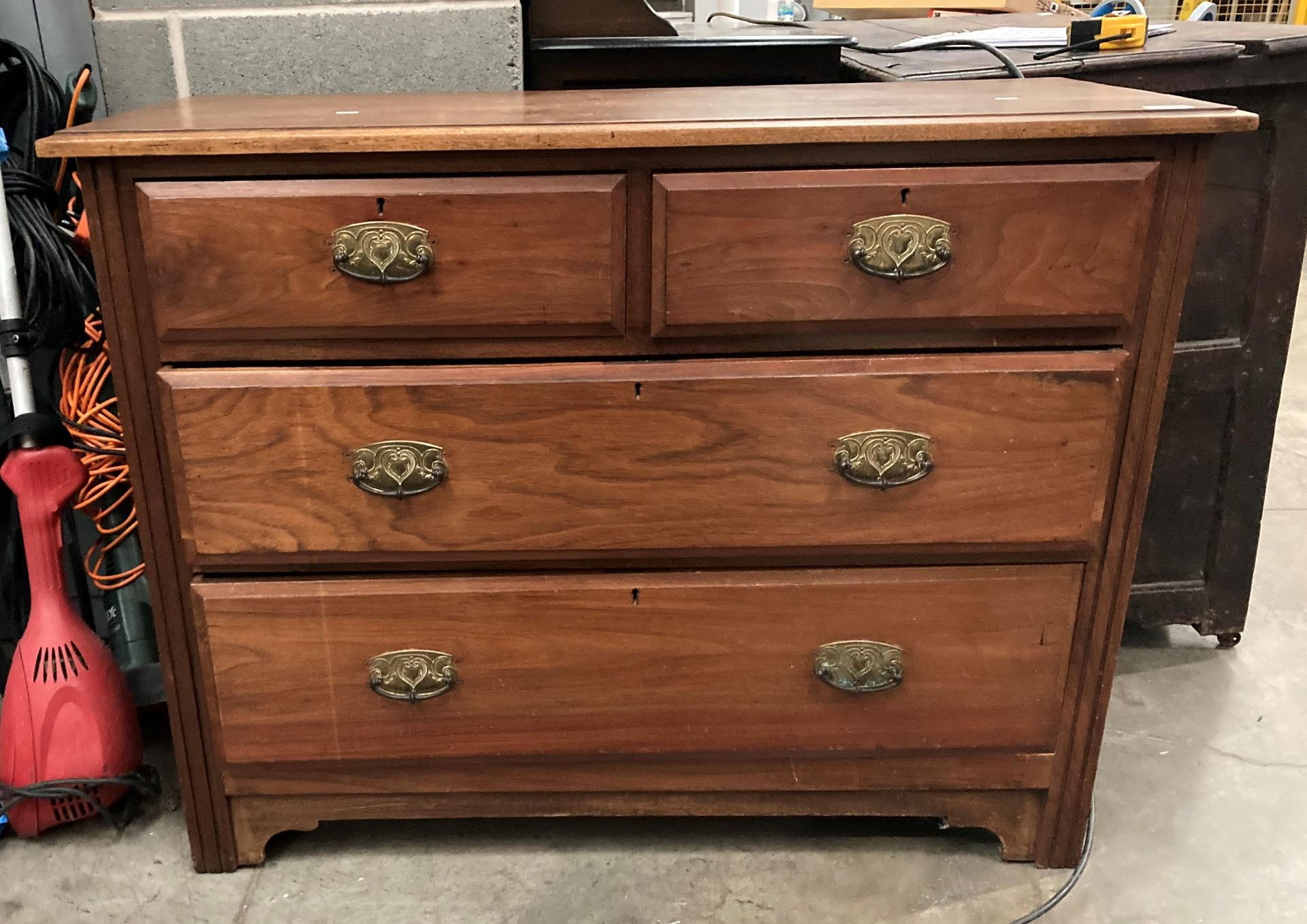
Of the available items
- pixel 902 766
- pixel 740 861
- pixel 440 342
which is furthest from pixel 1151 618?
pixel 440 342

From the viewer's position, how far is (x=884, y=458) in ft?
3.26

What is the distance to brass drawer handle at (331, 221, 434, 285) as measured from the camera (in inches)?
35.7

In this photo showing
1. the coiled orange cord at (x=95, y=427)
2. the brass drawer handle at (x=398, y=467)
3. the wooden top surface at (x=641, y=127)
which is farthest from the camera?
the coiled orange cord at (x=95, y=427)

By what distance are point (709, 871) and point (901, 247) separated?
2.38 feet

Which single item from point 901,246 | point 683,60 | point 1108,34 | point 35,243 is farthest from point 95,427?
point 1108,34

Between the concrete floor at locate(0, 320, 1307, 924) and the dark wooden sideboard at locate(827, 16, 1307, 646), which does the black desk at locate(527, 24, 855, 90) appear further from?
the concrete floor at locate(0, 320, 1307, 924)

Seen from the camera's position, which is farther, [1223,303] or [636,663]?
[1223,303]

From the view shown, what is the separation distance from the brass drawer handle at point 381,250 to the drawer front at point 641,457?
0.10m

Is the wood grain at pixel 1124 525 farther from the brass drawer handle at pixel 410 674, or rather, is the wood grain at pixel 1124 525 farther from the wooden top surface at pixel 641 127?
the brass drawer handle at pixel 410 674

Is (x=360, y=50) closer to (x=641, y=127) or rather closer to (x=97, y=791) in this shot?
(x=641, y=127)

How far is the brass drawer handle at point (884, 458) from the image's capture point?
99 centimetres

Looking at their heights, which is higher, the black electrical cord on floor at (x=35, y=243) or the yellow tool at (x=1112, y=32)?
the yellow tool at (x=1112, y=32)

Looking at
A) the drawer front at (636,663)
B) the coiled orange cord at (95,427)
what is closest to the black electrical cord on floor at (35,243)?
the coiled orange cord at (95,427)

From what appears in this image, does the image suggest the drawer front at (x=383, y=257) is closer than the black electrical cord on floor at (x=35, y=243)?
Yes
